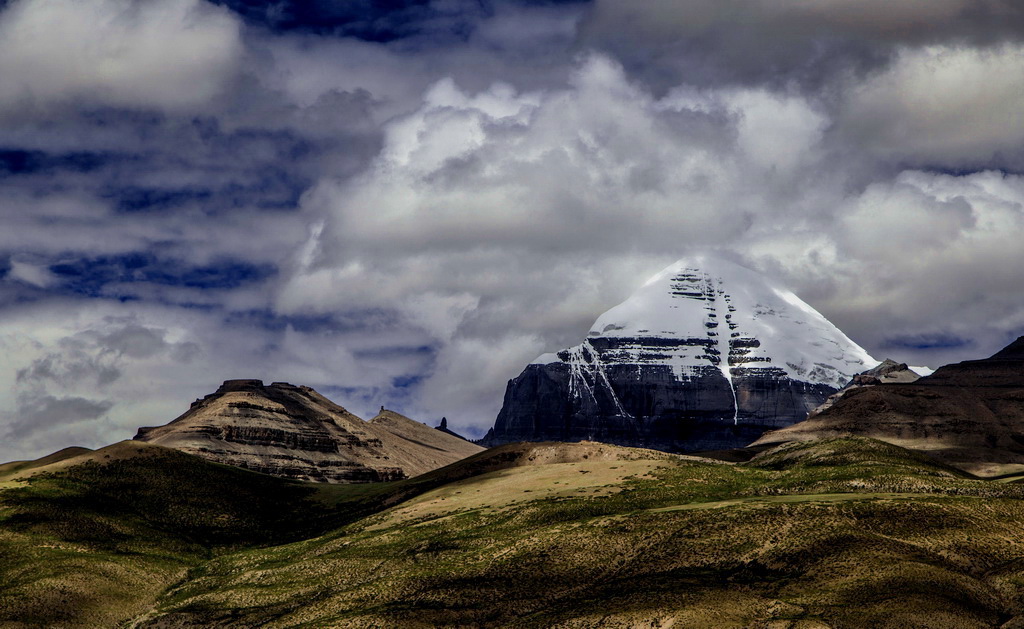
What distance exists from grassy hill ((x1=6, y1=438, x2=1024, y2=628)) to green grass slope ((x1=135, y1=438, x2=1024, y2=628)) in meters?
0.26

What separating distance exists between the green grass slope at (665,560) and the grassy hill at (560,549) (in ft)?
0.85

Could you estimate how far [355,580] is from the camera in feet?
424

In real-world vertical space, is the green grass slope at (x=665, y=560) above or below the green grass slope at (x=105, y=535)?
below

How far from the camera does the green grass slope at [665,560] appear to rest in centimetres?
9656

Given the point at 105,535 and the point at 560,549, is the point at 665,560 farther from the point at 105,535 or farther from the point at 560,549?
the point at 105,535

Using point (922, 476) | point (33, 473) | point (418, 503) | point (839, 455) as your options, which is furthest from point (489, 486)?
point (33, 473)

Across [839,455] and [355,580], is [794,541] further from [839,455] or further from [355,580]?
[839,455]

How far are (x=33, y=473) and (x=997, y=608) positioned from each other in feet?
501

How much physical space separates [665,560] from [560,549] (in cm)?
1186

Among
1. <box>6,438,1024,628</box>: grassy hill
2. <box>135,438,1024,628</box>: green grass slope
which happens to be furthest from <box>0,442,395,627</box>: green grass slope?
<box>135,438,1024,628</box>: green grass slope

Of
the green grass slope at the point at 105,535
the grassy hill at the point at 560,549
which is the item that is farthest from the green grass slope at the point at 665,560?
the green grass slope at the point at 105,535

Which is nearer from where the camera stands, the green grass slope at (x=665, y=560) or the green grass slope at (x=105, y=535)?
the green grass slope at (x=665, y=560)

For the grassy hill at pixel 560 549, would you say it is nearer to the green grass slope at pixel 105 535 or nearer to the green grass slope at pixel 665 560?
the green grass slope at pixel 665 560

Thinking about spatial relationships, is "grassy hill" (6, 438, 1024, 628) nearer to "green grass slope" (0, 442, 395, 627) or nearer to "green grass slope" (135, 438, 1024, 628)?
"green grass slope" (135, 438, 1024, 628)
